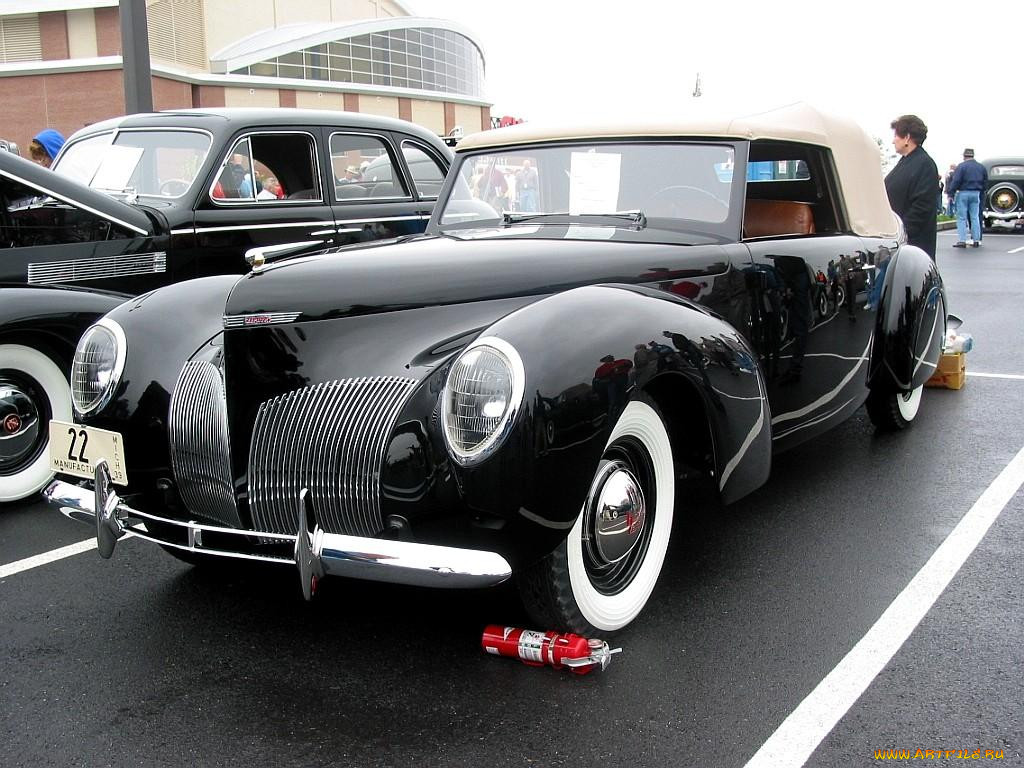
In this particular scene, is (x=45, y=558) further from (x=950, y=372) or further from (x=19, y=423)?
(x=950, y=372)

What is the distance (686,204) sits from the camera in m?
3.79

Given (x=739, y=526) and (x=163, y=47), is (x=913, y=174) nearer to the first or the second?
(x=739, y=526)

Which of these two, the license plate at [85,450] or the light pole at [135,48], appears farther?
the light pole at [135,48]

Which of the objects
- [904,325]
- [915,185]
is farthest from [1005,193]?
[904,325]

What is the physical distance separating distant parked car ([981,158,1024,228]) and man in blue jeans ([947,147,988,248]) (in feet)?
15.1

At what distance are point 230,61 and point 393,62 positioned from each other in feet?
48.6

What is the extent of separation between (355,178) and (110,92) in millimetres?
35660

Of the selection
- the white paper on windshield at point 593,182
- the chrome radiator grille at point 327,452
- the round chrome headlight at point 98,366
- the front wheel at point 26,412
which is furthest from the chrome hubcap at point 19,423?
the white paper on windshield at point 593,182

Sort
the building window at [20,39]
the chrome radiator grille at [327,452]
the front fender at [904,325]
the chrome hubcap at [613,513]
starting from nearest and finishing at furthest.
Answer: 1. the chrome radiator grille at [327,452]
2. the chrome hubcap at [613,513]
3. the front fender at [904,325]
4. the building window at [20,39]

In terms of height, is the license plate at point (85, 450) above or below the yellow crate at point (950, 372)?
above

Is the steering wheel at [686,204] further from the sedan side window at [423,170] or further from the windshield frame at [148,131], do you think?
the sedan side window at [423,170]

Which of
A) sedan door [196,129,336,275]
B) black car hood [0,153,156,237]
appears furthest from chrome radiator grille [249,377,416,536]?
sedan door [196,129,336,275]

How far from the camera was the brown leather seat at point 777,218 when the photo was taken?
4207 mm

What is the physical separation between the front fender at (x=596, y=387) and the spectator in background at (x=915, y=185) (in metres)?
5.24
